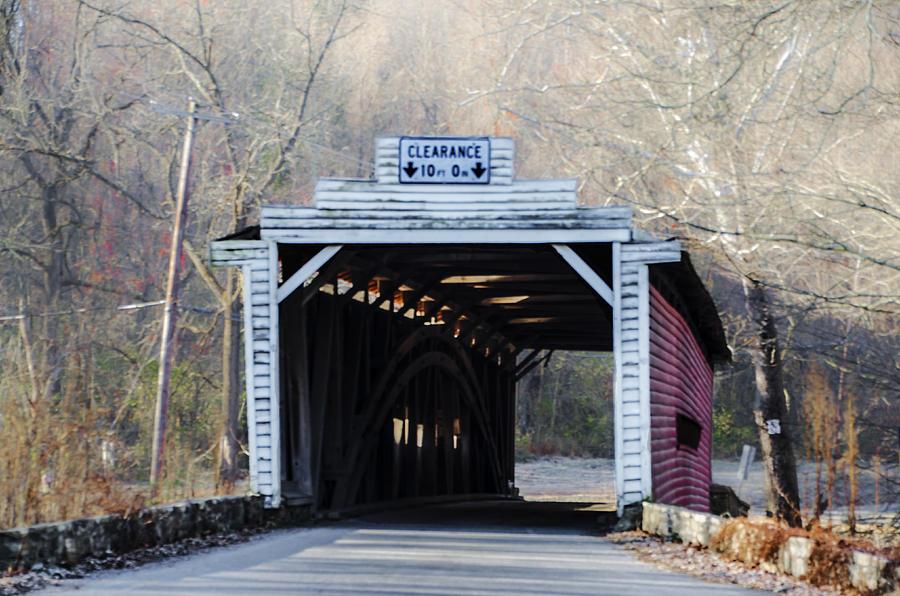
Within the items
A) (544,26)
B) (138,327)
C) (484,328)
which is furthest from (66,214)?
(544,26)

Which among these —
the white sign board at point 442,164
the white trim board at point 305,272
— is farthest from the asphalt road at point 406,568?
the white sign board at point 442,164

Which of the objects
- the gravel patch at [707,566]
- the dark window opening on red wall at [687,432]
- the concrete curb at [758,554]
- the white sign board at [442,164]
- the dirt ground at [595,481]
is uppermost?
the white sign board at [442,164]

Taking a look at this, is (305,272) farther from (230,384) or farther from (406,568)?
(230,384)

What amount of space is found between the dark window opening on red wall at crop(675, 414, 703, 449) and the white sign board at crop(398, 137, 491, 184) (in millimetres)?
5971

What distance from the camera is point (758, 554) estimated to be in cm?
860

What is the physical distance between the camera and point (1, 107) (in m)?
25.3

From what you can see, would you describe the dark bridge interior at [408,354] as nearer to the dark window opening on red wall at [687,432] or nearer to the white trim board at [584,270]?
the white trim board at [584,270]

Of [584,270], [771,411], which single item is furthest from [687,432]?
[584,270]

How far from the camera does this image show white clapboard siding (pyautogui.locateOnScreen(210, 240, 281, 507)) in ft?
40.9

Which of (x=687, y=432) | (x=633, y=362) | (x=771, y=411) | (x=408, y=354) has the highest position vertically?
(x=408, y=354)

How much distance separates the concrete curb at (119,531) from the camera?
24.7 feet

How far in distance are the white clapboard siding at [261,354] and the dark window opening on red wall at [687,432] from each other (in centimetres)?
672

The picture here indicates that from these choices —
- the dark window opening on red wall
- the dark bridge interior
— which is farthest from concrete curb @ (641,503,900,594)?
the dark window opening on red wall

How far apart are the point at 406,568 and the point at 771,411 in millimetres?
14767
